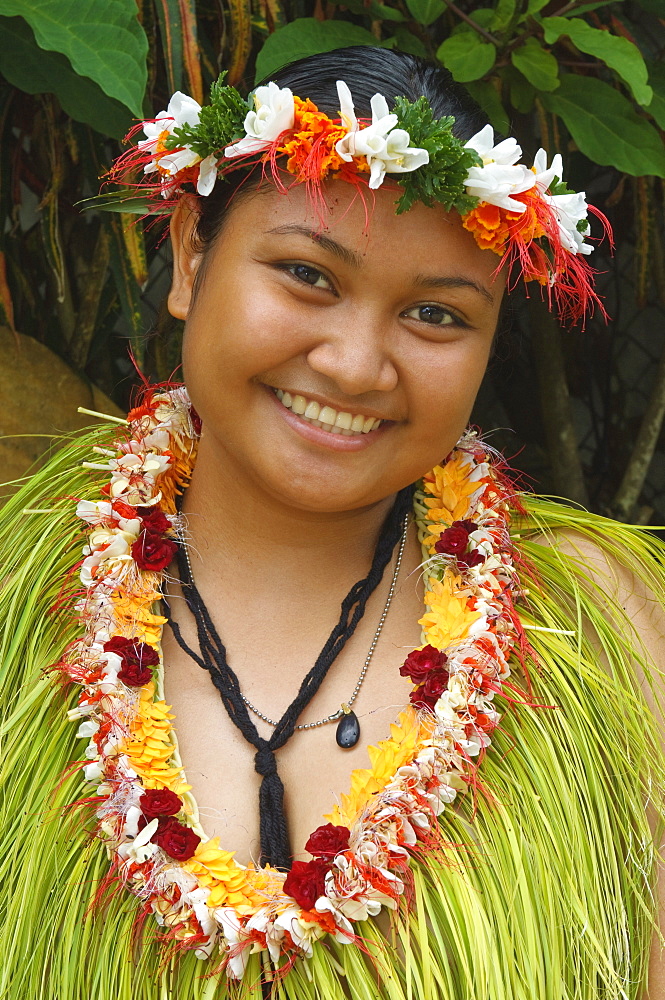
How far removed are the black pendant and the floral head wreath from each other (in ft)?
1.98

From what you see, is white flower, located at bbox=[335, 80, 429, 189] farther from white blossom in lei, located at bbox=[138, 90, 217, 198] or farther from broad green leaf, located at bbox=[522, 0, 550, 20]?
broad green leaf, located at bbox=[522, 0, 550, 20]

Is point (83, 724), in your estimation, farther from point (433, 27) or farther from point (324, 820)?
point (433, 27)

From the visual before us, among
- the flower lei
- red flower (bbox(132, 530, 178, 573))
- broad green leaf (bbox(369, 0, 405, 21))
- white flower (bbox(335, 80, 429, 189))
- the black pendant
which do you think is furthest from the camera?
broad green leaf (bbox(369, 0, 405, 21))

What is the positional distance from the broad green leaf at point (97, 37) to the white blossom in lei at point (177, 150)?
0.07 m

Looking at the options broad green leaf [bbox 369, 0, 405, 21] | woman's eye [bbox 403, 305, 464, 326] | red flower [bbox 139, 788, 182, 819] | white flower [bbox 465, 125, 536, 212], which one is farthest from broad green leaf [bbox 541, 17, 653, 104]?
red flower [bbox 139, 788, 182, 819]

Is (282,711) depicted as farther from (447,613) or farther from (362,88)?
(362,88)

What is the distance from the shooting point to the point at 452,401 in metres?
1.22

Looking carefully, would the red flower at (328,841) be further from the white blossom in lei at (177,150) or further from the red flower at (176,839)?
the white blossom in lei at (177,150)

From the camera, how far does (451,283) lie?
3.84 feet

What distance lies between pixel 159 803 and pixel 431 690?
1.19 ft

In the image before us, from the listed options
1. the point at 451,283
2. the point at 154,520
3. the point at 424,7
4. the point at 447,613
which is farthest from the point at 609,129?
the point at 154,520

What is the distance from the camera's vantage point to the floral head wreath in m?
1.10

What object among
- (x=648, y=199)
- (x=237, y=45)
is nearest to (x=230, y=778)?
(x=237, y=45)

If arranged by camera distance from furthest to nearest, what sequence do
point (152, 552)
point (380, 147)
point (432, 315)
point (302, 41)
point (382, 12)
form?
1. point (382, 12)
2. point (302, 41)
3. point (152, 552)
4. point (432, 315)
5. point (380, 147)
